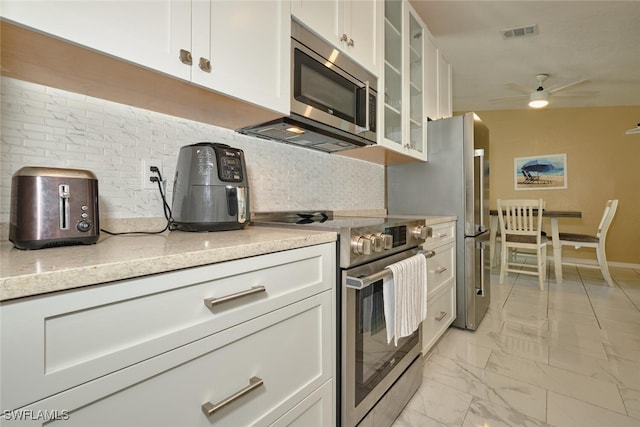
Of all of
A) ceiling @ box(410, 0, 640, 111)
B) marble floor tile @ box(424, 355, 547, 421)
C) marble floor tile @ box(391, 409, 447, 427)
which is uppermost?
ceiling @ box(410, 0, 640, 111)

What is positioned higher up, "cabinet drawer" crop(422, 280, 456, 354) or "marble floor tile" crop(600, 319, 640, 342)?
"cabinet drawer" crop(422, 280, 456, 354)

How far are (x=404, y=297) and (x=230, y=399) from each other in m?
0.82

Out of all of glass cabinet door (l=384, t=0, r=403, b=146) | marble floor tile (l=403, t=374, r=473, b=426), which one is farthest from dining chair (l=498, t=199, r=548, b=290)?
marble floor tile (l=403, t=374, r=473, b=426)


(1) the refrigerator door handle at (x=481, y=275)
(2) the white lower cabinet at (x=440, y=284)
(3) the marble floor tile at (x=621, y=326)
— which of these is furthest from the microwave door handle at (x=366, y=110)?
(3) the marble floor tile at (x=621, y=326)

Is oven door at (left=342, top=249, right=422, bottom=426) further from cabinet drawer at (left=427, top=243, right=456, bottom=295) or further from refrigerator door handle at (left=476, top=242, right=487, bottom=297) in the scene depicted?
refrigerator door handle at (left=476, top=242, right=487, bottom=297)

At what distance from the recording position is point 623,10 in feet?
7.69

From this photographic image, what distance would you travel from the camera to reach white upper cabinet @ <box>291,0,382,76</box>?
1313mm

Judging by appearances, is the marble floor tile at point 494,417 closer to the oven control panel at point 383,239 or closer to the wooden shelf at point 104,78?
the oven control panel at point 383,239

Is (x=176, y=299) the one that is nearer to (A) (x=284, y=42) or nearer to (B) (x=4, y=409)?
(B) (x=4, y=409)

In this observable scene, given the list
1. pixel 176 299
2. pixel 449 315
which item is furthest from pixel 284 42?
pixel 449 315

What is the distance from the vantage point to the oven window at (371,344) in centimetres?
114

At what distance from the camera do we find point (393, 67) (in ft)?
6.73

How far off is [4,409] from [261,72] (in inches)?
43.2

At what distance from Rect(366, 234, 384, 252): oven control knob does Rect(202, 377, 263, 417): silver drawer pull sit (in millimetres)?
585
